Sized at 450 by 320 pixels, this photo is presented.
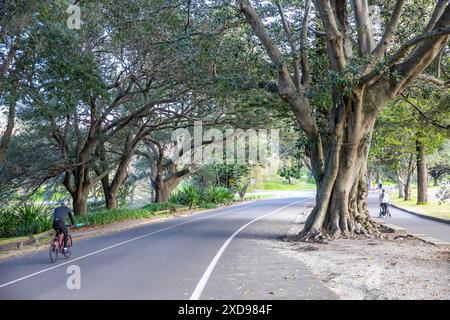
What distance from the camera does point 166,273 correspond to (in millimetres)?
10164

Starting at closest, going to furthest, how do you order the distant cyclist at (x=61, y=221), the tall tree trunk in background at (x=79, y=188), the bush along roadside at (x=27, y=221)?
the distant cyclist at (x=61, y=221), the bush along roadside at (x=27, y=221), the tall tree trunk in background at (x=79, y=188)

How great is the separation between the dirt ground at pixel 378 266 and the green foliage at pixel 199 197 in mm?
24204

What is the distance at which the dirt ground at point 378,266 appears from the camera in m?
8.16

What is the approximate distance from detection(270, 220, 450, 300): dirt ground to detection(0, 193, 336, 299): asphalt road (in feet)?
1.68

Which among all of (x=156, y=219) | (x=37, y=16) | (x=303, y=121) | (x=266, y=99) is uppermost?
(x=37, y=16)

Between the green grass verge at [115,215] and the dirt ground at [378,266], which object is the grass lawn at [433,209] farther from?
the green grass verge at [115,215]

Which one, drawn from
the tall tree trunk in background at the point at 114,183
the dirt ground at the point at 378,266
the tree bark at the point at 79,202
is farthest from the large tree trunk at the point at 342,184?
the tall tree trunk in background at the point at 114,183

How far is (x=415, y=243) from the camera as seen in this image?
48.6 feet

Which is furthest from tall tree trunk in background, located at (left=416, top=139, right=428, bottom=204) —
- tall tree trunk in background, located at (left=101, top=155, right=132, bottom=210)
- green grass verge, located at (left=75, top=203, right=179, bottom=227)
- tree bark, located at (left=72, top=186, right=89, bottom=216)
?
tree bark, located at (left=72, top=186, right=89, bottom=216)

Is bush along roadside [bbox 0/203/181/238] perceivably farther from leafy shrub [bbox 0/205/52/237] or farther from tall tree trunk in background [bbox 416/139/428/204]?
tall tree trunk in background [bbox 416/139/428/204]

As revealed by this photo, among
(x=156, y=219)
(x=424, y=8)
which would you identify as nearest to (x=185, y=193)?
(x=156, y=219)

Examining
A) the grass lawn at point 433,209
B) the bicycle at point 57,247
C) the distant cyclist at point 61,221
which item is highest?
the distant cyclist at point 61,221

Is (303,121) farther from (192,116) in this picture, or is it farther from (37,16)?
(192,116)
